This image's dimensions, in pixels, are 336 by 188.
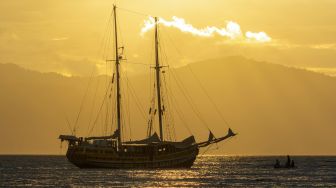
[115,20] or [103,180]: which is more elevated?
[115,20]

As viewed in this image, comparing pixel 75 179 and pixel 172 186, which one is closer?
pixel 172 186

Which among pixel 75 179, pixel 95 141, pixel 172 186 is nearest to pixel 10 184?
pixel 75 179

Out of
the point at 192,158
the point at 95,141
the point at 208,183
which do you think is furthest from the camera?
the point at 192,158

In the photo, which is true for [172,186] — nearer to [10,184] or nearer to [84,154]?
[10,184]

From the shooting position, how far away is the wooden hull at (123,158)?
465ft

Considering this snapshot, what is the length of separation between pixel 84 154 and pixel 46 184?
36.6 meters

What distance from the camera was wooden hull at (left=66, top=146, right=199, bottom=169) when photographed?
5576 inches

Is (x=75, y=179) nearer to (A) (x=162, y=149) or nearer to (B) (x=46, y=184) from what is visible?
(B) (x=46, y=184)

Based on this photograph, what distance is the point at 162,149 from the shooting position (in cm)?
14388

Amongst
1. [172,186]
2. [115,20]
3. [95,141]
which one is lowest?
[172,186]

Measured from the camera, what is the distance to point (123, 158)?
142m

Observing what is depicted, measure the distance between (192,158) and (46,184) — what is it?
163ft

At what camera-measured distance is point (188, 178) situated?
4754 inches

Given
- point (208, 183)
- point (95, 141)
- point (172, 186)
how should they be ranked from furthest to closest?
point (95, 141), point (208, 183), point (172, 186)
